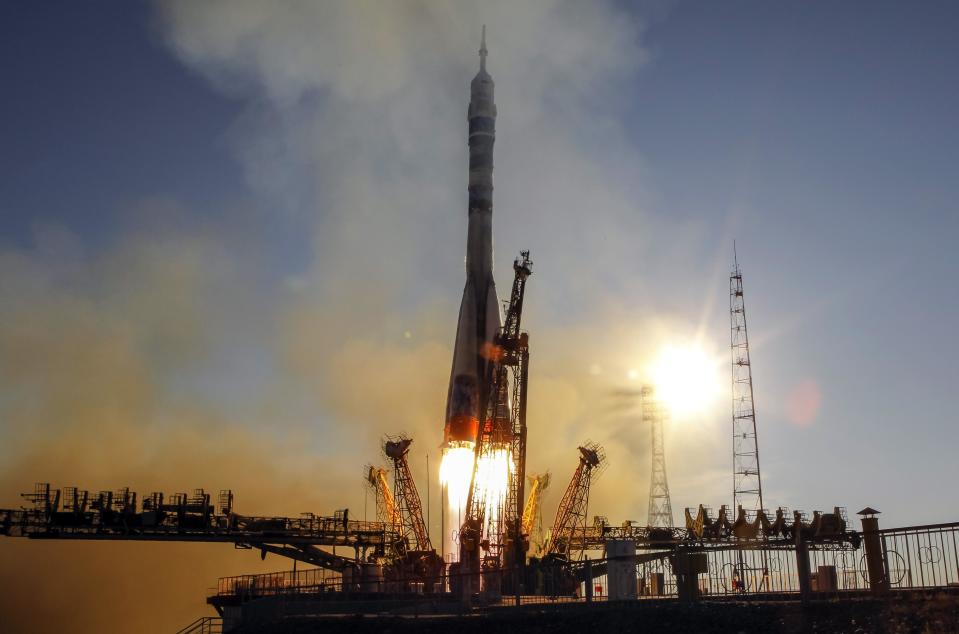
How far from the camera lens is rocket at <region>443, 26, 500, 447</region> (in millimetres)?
92438

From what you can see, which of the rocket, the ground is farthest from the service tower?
the ground

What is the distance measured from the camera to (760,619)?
27.1m

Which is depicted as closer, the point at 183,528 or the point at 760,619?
the point at 760,619

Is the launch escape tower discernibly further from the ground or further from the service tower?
the ground

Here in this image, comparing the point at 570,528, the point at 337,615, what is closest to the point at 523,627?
the point at 337,615

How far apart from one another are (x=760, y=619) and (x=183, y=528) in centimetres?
6455

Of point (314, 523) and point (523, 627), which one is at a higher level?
point (314, 523)

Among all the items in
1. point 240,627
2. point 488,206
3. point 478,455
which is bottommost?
point 240,627

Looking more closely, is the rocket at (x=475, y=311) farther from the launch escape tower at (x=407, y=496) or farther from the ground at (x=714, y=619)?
the ground at (x=714, y=619)

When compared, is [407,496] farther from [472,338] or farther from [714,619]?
[714,619]

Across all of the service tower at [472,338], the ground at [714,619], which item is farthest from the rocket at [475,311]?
the ground at [714,619]

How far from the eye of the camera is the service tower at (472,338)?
91688 millimetres

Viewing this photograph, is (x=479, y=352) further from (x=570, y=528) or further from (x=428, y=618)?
(x=428, y=618)

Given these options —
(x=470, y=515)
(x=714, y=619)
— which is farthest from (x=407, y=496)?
(x=714, y=619)
